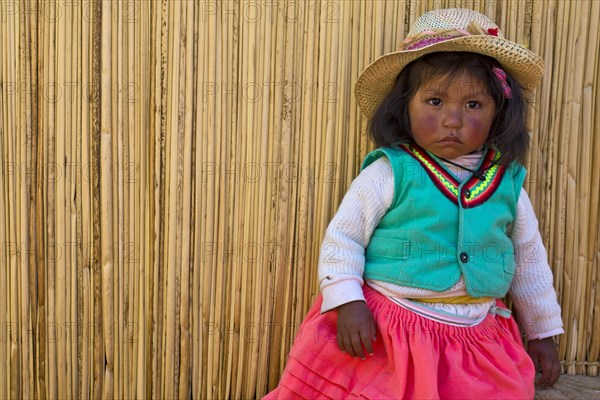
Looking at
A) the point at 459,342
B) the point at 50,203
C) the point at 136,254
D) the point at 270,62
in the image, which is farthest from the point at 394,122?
the point at 50,203

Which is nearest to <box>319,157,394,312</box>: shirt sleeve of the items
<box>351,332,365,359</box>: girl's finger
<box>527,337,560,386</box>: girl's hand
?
<box>351,332,365,359</box>: girl's finger

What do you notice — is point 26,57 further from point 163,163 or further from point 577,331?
point 577,331

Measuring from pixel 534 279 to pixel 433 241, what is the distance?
0.38m

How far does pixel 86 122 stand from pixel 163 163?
0.24 metres

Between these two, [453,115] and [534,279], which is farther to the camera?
[534,279]

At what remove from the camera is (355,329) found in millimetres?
1714

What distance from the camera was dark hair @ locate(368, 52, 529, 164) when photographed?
1.83 m

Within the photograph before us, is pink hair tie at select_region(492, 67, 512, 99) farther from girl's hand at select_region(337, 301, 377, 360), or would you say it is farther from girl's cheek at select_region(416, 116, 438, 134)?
girl's hand at select_region(337, 301, 377, 360)

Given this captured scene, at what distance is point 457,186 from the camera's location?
1.83 m

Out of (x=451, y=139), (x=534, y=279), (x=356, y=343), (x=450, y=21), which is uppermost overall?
(x=450, y=21)

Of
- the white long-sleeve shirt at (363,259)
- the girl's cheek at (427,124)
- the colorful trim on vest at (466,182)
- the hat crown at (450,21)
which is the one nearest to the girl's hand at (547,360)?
the white long-sleeve shirt at (363,259)

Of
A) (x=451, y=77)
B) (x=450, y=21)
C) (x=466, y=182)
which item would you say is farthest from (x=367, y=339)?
(x=450, y=21)

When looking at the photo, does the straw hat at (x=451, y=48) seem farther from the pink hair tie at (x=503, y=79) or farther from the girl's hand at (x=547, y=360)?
the girl's hand at (x=547, y=360)

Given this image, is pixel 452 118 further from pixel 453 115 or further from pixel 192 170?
pixel 192 170
